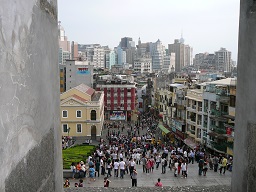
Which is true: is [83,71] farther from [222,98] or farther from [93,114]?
[222,98]

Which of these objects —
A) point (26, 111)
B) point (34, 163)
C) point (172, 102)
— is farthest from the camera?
point (172, 102)

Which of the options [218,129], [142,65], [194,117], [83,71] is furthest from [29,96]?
[142,65]

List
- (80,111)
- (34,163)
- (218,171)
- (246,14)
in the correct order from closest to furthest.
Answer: (34,163) < (246,14) < (218,171) < (80,111)

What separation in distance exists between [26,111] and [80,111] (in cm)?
4465

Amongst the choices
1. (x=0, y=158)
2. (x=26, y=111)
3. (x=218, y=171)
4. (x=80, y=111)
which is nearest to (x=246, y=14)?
(x=26, y=111)

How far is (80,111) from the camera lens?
47.2 meters

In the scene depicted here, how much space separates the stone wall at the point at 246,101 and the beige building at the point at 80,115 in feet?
141

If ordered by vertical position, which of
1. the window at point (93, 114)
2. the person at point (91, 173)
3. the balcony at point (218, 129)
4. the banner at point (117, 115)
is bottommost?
the banner at point (117, 115)

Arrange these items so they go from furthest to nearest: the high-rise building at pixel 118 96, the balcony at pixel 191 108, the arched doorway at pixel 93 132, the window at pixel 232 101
→ the high-rise building at pixel 118 96 → the arched doorway at pixel 93 132 → the balcony at pixel 191 108 → the window at pixel 232 101

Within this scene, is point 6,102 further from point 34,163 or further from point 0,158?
point 34,163

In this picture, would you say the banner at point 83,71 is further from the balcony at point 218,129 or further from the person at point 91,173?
the person at point 91,173

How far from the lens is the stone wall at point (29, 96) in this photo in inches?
101

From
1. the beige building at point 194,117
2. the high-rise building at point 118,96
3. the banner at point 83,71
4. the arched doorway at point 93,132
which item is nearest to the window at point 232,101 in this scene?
the beige building at point 194,117

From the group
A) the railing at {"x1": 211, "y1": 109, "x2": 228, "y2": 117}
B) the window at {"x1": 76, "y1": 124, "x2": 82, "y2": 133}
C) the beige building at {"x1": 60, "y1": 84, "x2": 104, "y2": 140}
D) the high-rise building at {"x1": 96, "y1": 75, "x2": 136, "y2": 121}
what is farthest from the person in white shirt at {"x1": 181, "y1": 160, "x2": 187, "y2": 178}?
the high-rise building at {"x1": 96, "y1": 75, "x2": 136, "y2": 121}
